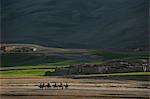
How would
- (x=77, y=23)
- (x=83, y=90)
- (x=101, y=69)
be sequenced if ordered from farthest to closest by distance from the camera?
1. (x=77, y=23)
2. (x=101, y=69)
3. (x=83, y=90)

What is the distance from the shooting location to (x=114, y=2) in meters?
109

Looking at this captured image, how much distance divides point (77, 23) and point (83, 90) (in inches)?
3044

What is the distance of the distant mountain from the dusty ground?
48800 millimetres

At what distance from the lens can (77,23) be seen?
105 meters

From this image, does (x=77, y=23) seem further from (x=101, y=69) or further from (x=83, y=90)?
(x=83, y=90)

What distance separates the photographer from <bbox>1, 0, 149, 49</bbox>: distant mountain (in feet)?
291

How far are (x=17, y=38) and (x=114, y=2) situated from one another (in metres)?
37.7

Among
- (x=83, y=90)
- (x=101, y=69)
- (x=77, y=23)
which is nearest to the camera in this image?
(x=83, y=90)

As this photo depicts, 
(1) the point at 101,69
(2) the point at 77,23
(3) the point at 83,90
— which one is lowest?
(3) the point at 83,90

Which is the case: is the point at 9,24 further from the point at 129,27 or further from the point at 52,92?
the point at 52,92

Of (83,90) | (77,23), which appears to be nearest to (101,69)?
(83,90)

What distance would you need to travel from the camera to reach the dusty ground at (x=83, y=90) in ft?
87.8

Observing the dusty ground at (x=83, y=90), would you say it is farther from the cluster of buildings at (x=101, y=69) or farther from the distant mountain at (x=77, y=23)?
the distant mountain at (x=77, y=23)

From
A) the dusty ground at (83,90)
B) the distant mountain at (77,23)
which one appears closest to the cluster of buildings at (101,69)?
the dusty ground at (83,90)
